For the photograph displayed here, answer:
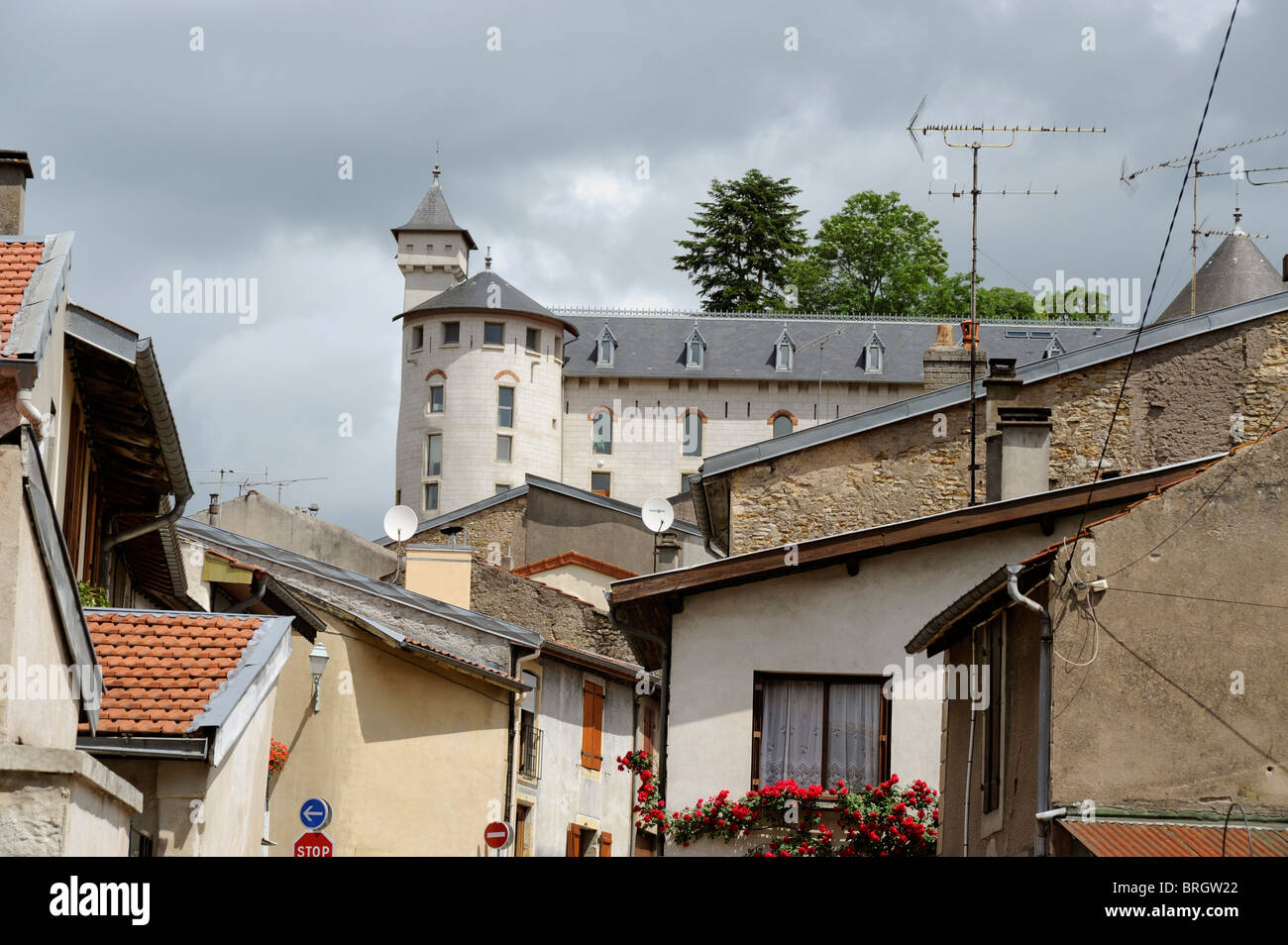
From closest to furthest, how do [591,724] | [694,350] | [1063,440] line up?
[1063,440] < [591,724] < [694,350]

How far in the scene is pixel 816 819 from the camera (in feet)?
53.4

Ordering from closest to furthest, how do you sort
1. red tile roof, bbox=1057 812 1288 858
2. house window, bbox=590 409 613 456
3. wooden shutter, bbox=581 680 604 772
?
red tile roof, bbox=1057 812 1288 858 → wooden shutter, bbox=581 680 604 772 → house window, bbox=590 409 613 456

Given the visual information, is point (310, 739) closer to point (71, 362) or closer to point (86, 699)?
point (71, 362)

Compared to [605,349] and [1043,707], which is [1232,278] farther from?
[1043,707]

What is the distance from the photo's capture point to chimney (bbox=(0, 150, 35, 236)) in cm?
1520

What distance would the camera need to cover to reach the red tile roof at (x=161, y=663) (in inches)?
398

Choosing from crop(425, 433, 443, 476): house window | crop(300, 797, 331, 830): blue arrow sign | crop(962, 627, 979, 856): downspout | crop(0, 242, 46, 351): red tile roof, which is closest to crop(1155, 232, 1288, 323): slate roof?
crop(425, 433, 443, 476): house window

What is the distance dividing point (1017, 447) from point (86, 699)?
11748 millimetres

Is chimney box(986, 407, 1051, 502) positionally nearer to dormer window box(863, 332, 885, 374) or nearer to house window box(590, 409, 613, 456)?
dormer window box(863, 332, 885, 374)

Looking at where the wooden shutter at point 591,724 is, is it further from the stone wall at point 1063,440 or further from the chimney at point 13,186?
the chimney at point 13,186

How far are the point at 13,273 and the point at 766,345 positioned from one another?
A: 67.2 meters

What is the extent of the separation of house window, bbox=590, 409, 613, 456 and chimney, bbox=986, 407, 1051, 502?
192 feet

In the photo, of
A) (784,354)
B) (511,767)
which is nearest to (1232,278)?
(784,354)
